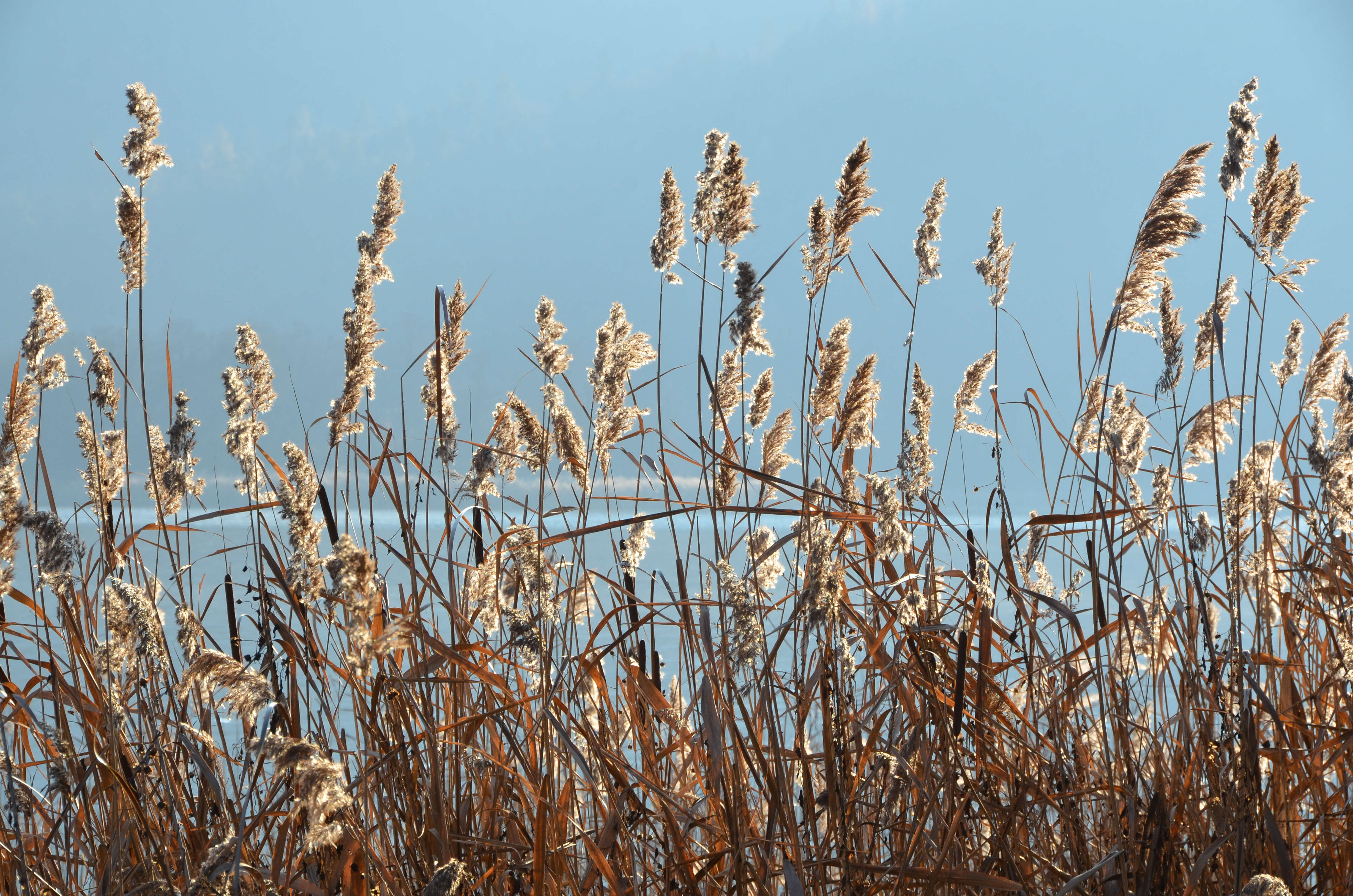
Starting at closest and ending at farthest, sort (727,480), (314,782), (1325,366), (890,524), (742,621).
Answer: (314,782) < (742,621) < (890,524) < (727,480) < (1325,366)

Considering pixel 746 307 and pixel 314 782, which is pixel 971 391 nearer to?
pixel 746 307

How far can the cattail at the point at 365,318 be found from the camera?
1.74 meters

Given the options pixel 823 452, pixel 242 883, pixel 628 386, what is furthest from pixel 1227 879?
pixel 242 883

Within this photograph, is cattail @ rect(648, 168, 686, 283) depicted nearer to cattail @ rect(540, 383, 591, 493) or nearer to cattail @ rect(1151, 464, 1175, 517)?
cattail @ rect(540, 383, 591, 493)

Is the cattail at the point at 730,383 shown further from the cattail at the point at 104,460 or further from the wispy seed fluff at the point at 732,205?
the cattail at the point at 104,460

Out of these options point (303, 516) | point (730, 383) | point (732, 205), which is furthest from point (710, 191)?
point (303, 516)

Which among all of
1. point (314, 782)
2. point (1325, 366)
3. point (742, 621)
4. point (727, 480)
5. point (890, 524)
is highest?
point (1325, 366)

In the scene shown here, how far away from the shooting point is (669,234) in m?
1.82

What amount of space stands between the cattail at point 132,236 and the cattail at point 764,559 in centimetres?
134

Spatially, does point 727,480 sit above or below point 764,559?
above

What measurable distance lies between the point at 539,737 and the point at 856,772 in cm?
60

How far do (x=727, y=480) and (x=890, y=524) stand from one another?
0.51 metres

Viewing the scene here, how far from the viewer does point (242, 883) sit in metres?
1.44

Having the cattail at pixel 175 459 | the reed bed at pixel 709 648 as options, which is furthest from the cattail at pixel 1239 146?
the cattail at pixel 175 459
